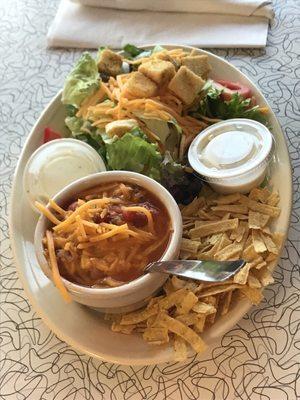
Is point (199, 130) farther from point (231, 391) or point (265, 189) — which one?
point (231, 391)

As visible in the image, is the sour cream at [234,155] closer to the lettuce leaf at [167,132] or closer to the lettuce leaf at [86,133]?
the lettuce leaf at [167,132]

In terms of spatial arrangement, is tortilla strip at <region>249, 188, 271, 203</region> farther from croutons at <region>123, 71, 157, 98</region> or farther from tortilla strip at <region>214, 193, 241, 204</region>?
croutons at <region>123, 71, 157, 98</region>

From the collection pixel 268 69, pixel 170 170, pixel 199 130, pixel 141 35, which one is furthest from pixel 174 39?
pixel 170 170

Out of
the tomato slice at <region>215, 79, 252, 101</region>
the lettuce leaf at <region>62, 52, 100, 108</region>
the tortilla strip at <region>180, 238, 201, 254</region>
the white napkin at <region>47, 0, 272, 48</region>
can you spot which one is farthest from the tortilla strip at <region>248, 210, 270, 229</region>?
the white napkin at <region>47, 0, 272, 48</region>

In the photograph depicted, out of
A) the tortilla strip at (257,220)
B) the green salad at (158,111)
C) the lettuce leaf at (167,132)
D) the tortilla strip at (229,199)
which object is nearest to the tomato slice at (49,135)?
the green salad at (158,111)

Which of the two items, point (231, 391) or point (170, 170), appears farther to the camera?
point (170, 170)

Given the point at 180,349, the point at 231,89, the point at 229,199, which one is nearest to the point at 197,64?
the point at 231,89
